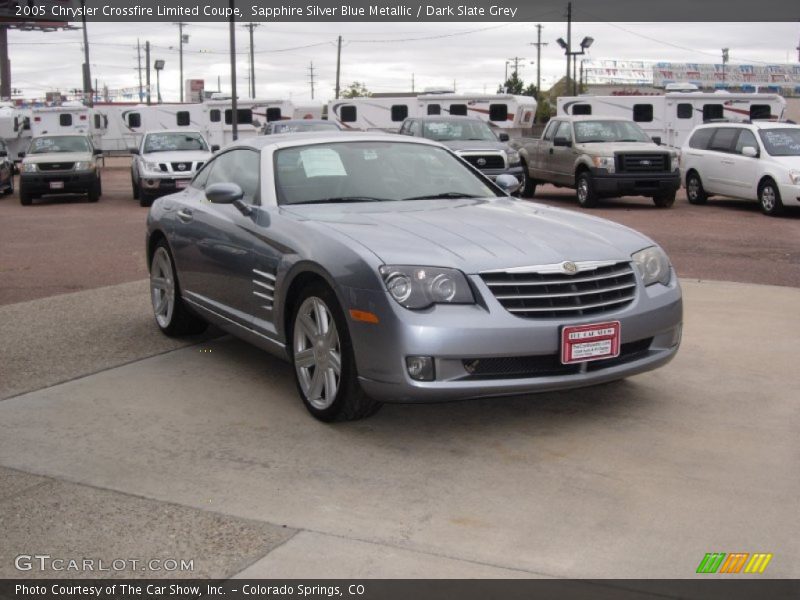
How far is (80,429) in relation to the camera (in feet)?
18.4

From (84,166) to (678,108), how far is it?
16212 mm

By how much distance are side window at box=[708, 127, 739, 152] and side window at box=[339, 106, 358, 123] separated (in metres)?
16.1

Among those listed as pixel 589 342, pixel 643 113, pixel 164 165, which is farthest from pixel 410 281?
pixel 643 113

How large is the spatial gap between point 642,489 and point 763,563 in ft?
2.66

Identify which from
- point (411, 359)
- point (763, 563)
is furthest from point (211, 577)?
point (763, 563)

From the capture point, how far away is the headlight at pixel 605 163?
66.0 ft

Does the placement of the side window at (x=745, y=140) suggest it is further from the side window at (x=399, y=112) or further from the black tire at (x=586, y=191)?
the side window at (x=399, y=112)

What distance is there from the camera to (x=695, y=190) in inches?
834

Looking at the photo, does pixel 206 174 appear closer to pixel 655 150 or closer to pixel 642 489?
pixel 642 489

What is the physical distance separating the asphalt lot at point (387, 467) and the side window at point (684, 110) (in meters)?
23.0

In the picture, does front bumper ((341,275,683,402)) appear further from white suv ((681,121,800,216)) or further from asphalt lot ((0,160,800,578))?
white suv ((681,121,800,216))

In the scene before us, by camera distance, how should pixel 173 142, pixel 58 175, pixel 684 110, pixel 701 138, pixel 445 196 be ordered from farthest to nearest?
pixel 684 110 < pixel 173 142 < pixel 58 175 < pixel 701 138 < pixel 445 196

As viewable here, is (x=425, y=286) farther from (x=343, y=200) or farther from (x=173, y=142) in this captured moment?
(x=173, y=142)
